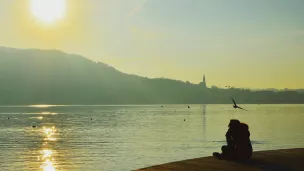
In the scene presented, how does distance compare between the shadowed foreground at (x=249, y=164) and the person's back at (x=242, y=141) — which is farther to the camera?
the person's back at (x=242, y=141)

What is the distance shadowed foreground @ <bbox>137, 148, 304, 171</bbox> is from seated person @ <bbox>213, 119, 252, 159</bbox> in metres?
0.41

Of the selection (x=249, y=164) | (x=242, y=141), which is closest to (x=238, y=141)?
(x=242, y=141)

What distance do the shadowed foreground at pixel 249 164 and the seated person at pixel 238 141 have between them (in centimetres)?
41

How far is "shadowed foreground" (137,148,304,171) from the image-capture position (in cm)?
1648

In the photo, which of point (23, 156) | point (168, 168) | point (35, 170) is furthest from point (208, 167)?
point (23, 156)

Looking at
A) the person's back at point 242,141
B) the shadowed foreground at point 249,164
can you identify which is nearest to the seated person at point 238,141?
the person's back at point 242,141

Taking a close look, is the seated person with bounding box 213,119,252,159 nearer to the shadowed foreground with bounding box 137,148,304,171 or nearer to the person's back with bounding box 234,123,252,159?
the person's back with bounding box 234,123,252,159

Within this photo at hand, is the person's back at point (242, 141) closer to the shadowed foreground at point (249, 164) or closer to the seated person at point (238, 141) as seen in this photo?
the seated person at point (238, 141)

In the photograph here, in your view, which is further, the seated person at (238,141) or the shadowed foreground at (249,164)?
the seated person at (238,141)

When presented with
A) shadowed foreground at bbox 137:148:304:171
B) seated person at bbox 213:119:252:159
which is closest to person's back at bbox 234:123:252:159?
seated person at bbox 213:119:252:159

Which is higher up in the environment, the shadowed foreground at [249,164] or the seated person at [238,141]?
the seated person at [238,141]

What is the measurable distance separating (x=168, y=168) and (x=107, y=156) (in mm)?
33719

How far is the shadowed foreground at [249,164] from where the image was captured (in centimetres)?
1648

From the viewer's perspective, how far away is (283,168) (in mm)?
16484
